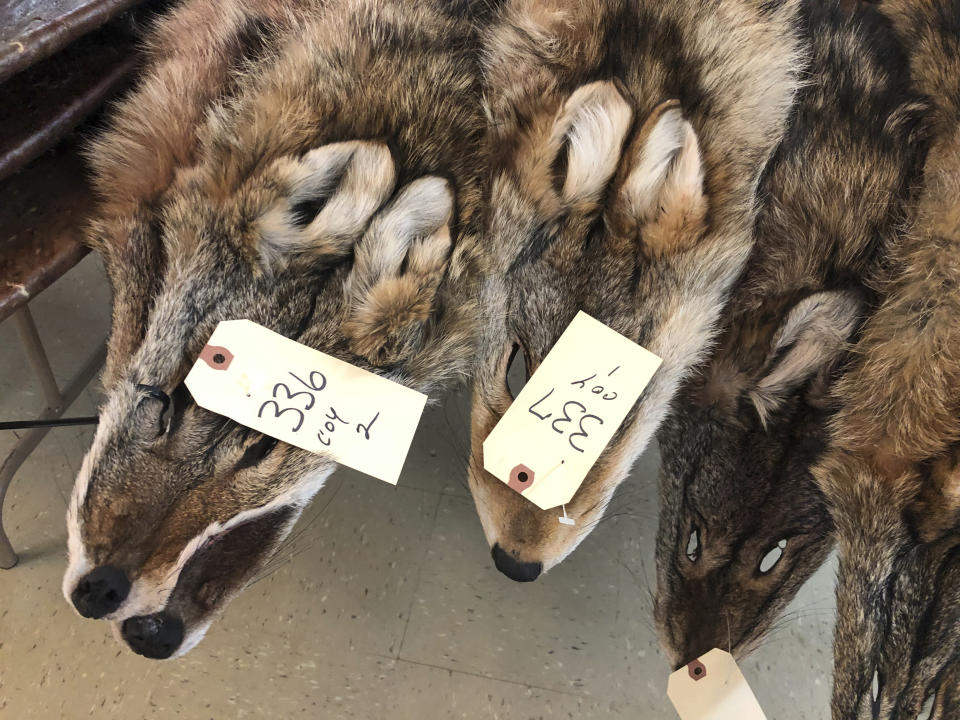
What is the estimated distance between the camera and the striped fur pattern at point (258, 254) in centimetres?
91

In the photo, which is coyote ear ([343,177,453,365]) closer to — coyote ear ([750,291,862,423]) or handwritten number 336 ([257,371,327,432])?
handwritten number 336 ([257,371,327,432])

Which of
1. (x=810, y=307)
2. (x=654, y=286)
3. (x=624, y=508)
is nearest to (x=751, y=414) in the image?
(x=810, y=307)

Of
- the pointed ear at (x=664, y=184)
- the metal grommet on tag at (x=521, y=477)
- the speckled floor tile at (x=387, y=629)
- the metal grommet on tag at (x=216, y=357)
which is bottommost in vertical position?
the speckled floor tile at (x=387, y=629)

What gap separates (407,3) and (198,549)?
916mm

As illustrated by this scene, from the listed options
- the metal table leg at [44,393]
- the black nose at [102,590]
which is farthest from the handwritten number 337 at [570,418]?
the metal table leg at [44,393]

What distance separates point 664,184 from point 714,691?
2.93 feet

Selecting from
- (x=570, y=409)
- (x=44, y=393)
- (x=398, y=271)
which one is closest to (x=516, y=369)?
(x=570, y=409)

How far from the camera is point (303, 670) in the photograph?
141 cm

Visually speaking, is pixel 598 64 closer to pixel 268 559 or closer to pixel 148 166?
pixel 148 166

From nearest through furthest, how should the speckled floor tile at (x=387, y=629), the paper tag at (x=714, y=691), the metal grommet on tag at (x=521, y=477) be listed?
the metal grommet on tag at (x=521, y=477)
the paper tag at (x=714, y=691)
the speckled floor tile at (x=387, y=629)

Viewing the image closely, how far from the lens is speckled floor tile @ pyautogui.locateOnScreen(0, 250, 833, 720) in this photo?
1367 millimetres

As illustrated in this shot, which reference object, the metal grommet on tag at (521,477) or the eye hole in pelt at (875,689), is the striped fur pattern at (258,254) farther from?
the eye hole in pelt at (875,689)

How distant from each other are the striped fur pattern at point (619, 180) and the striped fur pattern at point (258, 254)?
0.27 feet

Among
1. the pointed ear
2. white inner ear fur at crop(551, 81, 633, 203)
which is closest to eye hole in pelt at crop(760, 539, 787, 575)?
the pointed ear
